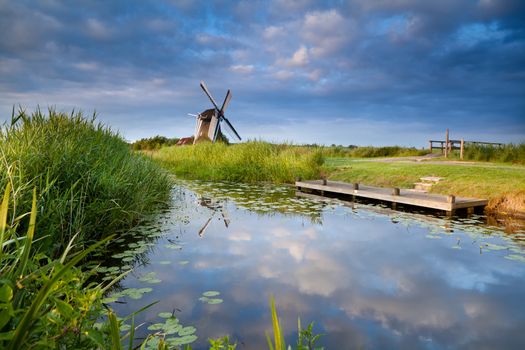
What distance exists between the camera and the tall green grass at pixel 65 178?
4371 mm

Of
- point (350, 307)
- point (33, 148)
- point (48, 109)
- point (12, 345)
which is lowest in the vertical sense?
point (350, 307)

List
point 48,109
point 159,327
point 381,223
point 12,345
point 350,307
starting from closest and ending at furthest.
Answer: point 12,345 → point 159,327 → point 350,307 → point 48,109 → point 381,223

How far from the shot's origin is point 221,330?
11.2 ft

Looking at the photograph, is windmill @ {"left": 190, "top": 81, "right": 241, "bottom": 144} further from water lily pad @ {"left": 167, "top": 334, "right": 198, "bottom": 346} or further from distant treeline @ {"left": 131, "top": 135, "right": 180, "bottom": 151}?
water lily pad @ {"left": 167, "top": 334, "right": 198, "bottom": 346}

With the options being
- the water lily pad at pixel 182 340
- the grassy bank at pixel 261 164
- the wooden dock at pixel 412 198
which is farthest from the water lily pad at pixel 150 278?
the grassy bank at pixel 261 164

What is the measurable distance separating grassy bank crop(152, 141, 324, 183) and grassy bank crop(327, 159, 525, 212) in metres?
1.27

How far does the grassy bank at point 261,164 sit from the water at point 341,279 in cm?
758

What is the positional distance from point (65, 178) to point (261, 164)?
1193 cm

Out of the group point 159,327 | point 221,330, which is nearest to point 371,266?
point 221,330

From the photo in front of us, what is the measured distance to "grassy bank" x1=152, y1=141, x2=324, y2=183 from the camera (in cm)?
1617

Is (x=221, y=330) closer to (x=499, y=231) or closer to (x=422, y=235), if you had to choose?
(x=422, y=235)

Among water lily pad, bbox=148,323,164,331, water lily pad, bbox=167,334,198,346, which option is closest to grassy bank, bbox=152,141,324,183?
water lily pad, bbox=148,323,164,331

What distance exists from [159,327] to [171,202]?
24.0 ft

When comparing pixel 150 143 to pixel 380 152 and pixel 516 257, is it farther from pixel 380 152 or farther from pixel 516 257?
pixel 516 257
